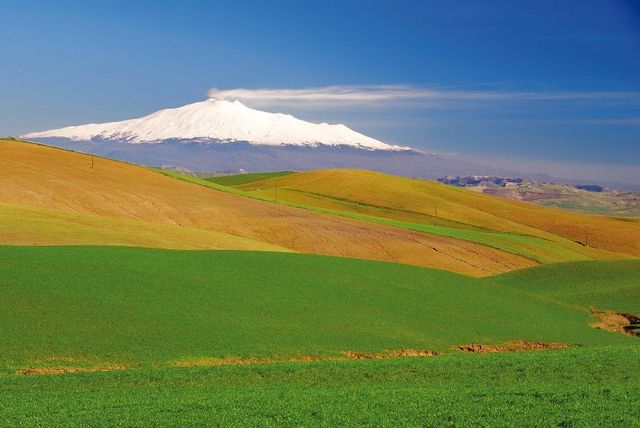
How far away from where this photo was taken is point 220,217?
81.4 meters

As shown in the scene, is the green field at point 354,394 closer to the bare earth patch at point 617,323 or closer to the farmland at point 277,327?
the farmland at point 277,327

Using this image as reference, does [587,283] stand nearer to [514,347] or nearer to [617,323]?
[617,323]

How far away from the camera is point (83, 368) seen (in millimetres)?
27203

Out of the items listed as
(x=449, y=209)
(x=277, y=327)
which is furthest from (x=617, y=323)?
(x=449, y=209)

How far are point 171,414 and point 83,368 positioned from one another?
32.6ft

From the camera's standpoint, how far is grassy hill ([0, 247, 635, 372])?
30.1 metres

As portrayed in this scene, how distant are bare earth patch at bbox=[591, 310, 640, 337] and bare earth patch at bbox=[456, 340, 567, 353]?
866 centimetres

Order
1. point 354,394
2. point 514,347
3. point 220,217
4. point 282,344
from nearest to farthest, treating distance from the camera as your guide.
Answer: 1. point 354,394
2. point 282,344
3. point 514,347
4. point 220,217

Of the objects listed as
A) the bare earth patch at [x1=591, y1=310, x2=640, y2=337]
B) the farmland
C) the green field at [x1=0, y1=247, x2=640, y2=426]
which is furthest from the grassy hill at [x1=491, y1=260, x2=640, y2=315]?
the bare earth patch at [x1=591, y1=310, x2=640, y2=337]

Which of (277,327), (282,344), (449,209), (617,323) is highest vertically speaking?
(449,209)

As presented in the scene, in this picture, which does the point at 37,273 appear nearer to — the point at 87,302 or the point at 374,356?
the point at 87,302

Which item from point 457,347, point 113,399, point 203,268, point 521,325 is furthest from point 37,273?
point 521,325

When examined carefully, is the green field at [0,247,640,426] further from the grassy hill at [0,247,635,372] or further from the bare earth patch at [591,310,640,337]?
the bare earth patch at [591,310,640,337]

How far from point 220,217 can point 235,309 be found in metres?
45.5
